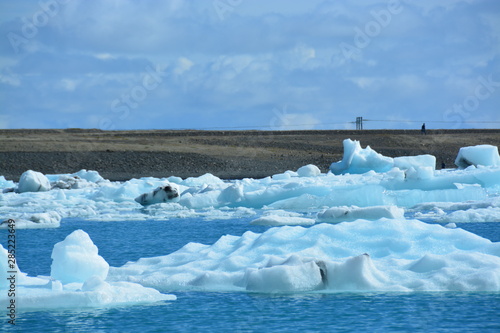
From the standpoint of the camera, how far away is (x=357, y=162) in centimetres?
3025

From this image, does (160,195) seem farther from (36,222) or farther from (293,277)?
(293,277)

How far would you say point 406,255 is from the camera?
34.4 feet

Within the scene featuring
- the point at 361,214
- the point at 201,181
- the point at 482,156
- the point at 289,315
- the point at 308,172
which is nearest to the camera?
the point at 289,315

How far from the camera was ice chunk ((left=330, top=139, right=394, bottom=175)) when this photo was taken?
2991 cm

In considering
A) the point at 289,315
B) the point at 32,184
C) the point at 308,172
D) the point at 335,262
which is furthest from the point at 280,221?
the point at 32,184

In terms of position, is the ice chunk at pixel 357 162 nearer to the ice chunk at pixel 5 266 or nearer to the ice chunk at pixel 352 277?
the ice chunk at pixel 352 277

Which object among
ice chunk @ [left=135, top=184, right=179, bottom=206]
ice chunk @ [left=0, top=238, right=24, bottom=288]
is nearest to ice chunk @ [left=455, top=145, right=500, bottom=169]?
ice chunk @ [left=135, top=184, right=179, bottom=206]

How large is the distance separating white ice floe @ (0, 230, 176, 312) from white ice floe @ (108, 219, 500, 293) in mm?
837

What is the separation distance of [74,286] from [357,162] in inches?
866

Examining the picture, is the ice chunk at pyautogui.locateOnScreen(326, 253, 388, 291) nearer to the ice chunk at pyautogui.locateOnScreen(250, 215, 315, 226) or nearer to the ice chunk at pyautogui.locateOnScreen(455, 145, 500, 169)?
the ice chunk at pyautogui.locateOnScreen(250, 215, 315, 226)

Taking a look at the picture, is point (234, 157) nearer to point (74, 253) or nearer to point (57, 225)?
point (57, 225)

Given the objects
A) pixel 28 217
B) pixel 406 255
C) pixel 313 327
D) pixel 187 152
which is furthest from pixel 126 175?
pixel 313 327

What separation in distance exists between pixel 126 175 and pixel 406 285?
28.1 metres

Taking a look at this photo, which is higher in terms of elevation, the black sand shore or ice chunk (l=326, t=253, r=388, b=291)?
the black sand shore
